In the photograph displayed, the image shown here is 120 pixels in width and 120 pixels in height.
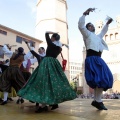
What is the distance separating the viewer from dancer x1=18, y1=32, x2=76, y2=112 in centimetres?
331

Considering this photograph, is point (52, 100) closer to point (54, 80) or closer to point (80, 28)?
point (54, 80)

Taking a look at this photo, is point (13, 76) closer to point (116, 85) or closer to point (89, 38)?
point (89, 38)

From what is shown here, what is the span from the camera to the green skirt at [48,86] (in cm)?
331

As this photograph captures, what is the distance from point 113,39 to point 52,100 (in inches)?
1954

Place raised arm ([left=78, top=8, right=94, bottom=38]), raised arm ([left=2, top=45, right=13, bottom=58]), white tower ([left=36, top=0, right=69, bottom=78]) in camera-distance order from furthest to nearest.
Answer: white tower ([left=36, top=0, right=69, bottom=78])
raised arm ([left=2, top=45, right=13, bottom=58])
raised arm ([left=78, top=8, right=94, bottom=38])

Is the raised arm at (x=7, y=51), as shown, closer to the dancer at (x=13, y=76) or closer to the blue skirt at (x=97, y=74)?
the dancer at (x=13, y=76)

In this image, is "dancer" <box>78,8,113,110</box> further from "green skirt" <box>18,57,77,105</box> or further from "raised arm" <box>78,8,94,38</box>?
"green skirt" <box>18,57,77,105</box>

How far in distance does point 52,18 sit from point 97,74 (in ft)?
119

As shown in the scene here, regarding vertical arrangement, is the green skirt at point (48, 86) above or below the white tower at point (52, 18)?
below

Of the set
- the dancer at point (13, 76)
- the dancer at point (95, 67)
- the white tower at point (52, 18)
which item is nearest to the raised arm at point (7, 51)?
the dancer at point (13, 76)

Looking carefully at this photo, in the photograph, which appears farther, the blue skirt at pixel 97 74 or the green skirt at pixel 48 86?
the blue skirt at pixel 97 74

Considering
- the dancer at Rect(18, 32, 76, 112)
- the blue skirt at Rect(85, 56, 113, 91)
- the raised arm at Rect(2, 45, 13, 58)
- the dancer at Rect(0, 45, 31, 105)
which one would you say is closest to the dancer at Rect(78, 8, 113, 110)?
the blue skirt at Rect(85, 56, 113, 91)

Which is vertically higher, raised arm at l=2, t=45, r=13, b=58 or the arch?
the arch

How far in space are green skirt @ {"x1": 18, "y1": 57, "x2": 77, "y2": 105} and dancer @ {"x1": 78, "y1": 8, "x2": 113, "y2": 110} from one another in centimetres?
37
